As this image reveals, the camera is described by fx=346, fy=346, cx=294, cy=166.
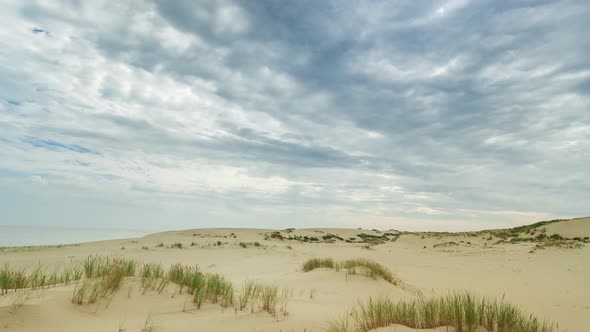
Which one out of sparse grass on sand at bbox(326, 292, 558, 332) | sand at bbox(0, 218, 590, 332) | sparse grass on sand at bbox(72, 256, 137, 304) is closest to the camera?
sparse grass on sand at bbox(326, 292, 558, 332)

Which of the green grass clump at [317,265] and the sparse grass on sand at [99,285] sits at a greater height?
the sparse grass on sand at [99,285]

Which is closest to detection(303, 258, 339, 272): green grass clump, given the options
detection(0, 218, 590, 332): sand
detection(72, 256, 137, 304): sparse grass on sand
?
detection(0, 218, 590, 332): sand

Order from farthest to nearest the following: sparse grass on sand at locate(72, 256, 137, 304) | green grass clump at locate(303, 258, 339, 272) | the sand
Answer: green grass clump at locate(303, 258, 339, 272)
sparse grass on sand at locate(72, 256, 137, 304)
the sand

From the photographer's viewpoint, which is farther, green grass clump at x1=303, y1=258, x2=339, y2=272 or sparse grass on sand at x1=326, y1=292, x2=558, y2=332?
green grass clump at x1=303, y1=258, x2=339, y2=272

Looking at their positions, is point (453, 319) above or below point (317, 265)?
above

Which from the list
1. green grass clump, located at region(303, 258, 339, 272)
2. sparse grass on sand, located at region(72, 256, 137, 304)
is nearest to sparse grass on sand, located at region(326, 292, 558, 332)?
sparse grass on sand, located at region(72, 256, 137, 304)

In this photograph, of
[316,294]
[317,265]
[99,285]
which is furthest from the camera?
[317,265]

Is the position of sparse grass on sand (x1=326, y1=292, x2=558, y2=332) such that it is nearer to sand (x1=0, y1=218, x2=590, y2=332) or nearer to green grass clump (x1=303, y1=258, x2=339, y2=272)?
sand (x1=0, y1=218, x2=590, y2=332)

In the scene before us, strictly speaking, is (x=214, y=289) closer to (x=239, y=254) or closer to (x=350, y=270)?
(x=350, y=270)

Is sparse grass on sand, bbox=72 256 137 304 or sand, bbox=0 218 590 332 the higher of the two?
sparse grass on sand, bbox=72 256 137 304

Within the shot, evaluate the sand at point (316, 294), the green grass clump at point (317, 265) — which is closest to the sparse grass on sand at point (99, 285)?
the sand at point (316, 294)

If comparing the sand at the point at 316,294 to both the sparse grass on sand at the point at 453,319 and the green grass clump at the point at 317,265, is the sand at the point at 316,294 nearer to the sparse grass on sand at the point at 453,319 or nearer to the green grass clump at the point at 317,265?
the sparse grass on sand at the point at 453,319

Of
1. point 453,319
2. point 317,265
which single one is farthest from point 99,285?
point 317,265

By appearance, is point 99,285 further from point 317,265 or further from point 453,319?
point 317,265
